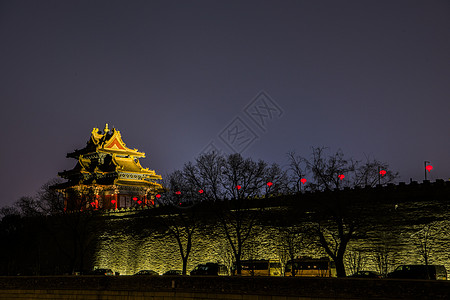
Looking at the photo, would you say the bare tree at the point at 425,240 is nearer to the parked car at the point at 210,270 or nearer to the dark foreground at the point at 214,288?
the dark foreground at the point at 214,288

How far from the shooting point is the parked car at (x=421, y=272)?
27.3 meters

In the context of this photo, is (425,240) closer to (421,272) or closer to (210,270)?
(421,272)

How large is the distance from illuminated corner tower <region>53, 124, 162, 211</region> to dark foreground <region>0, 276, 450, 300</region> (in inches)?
924

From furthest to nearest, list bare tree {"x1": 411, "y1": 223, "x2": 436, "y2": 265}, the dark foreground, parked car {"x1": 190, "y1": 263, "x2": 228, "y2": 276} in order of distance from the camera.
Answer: parked car {"x1": 190, "y1": 263, "x2": 228, "y2": 276}, bare tree {"x1": 411, "y1": 223, "x2": 436, "y2": 265}, the dark foreground

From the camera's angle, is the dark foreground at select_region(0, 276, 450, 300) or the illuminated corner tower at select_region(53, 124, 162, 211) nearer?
the dark foreground at select_region(0, 276, 450, 300)

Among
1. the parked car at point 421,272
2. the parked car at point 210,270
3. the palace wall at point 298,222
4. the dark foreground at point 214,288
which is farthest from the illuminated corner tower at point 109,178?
the parked car at point 421,272

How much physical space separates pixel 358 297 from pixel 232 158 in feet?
64.9

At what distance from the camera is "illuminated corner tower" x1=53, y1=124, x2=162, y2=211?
5638 centimetres

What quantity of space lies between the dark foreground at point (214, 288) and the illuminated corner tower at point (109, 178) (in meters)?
23.5

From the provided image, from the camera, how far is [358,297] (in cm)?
2047

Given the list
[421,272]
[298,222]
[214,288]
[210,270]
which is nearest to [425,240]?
[421,272]

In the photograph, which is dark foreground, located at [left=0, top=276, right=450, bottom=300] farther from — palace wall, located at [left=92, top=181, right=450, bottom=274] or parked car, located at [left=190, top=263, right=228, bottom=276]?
palace wall, located at [left=92, top=181, right=450, bottom=274]

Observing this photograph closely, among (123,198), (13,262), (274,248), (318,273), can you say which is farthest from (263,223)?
(13,262)

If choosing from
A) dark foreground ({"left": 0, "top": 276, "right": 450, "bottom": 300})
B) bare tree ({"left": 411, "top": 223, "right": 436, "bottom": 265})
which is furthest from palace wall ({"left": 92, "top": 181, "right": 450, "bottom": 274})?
dark foreground ({"left": 0, "top": 276, "right": 450, "bottom": 300})
